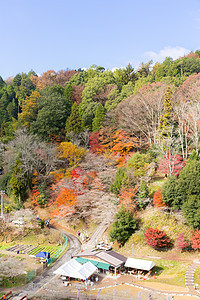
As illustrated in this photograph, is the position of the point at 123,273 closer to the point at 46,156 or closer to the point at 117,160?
the point at 117,160

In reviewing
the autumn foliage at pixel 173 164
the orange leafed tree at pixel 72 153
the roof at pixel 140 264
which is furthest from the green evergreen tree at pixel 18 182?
the roof at pixel 140 264

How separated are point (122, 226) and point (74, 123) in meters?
22.9

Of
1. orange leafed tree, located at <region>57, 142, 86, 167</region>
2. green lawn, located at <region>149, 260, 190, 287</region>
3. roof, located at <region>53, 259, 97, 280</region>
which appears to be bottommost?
green lawn, located at <region>149, 260, 190, 287</region>

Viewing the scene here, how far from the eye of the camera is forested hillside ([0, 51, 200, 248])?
27.3m

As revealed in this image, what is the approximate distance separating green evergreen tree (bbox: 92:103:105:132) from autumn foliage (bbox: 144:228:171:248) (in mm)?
21868

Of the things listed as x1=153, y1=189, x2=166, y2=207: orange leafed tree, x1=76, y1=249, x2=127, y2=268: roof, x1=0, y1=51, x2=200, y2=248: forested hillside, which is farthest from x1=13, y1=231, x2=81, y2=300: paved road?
x1=153, y1=189, x2=166, y2=207: orange leafed tree

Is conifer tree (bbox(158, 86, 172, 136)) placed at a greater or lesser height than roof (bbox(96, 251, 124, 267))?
greater

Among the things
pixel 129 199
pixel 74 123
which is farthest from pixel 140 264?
pixel 74 123

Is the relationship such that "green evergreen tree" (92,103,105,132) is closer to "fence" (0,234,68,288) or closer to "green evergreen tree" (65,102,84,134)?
"green evergreen tree" (65,102,84,134)

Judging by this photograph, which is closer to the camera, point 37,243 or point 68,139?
point 37,243

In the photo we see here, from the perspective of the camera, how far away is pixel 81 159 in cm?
3772

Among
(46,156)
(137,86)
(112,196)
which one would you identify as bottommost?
(112,196)

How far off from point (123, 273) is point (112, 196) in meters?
9.77

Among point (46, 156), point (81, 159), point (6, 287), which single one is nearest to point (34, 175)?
point (46, 156)
